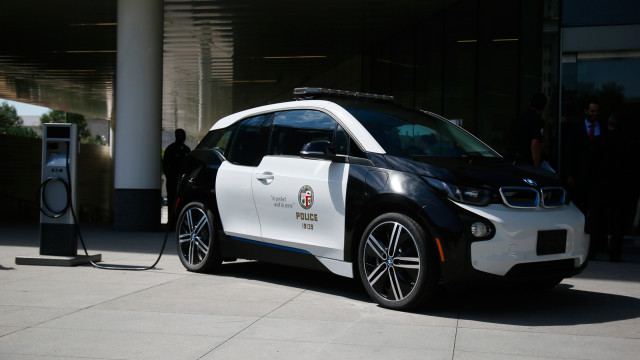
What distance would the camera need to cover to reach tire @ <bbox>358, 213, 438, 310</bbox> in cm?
530

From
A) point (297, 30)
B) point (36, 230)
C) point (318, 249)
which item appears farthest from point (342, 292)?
point (297, 30)

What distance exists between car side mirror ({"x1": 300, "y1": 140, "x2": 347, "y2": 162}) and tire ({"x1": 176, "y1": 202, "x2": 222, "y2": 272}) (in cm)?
173

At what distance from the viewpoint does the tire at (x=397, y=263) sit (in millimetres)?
5297

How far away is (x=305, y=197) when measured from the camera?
20.6 feet

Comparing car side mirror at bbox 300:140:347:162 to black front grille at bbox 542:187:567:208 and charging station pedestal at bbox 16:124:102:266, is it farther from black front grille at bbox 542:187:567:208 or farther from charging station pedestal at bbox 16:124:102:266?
charging station pedestal at bbox 16:124:102:266

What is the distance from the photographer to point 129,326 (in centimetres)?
495

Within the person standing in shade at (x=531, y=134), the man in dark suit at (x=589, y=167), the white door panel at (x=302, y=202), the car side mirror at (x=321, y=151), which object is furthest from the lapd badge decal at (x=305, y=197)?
the man in dark suit at (x=589, y=167)

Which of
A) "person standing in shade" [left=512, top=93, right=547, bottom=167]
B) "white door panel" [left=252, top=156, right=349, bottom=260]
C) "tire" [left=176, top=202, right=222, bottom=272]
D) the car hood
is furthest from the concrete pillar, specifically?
the car hood

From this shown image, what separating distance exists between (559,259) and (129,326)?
3.20m

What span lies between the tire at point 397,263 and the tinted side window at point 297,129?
1073mm

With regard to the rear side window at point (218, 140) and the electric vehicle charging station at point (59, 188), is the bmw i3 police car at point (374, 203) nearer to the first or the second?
the rear side window at point (218, 140)

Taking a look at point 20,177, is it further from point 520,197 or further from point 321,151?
point 520,197

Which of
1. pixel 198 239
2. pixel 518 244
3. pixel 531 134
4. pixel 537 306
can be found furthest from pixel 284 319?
pixel 531 134

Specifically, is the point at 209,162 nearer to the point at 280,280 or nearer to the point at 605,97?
the point at 280,280
